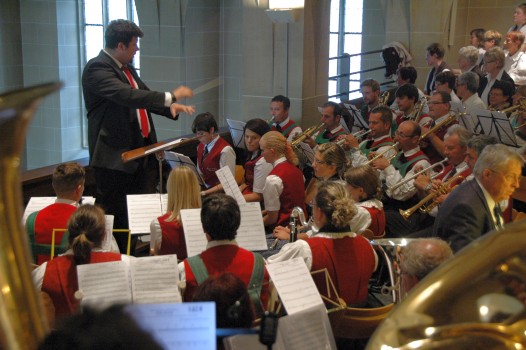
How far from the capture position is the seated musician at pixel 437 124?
5.72 m

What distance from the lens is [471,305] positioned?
91 cm

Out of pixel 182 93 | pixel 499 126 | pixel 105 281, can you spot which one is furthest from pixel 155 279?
pixel 499 126

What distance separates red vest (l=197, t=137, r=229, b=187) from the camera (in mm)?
5336

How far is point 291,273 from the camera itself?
269 cm

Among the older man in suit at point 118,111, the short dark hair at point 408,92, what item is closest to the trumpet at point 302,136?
the short dark hair at point 408,92

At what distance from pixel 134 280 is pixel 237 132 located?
3.63 meters

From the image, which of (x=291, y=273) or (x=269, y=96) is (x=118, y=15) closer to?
(x=269, y=96)

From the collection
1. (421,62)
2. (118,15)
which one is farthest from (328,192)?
(118,15)

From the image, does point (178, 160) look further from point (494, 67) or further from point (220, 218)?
point (494, 67)

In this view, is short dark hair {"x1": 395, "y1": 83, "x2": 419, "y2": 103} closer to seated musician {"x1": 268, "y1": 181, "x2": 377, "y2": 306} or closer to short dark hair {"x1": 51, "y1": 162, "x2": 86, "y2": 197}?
seated musician {"x1": 268, "y1": 181, "x2": 377, "y2": 306}

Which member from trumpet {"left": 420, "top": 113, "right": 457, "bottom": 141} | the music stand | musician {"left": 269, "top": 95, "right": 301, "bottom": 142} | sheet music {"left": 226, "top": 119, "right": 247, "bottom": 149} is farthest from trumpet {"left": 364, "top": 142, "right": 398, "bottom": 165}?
sheet music {"left": 226, "top": 119, "right": 247, "bottom": 149}

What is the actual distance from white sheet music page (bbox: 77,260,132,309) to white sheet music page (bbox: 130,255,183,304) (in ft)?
0.14

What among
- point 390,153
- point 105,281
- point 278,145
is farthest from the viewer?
point 390,153

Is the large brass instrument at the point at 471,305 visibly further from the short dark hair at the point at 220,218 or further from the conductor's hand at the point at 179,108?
the conductor's hand at the point at 179,108
